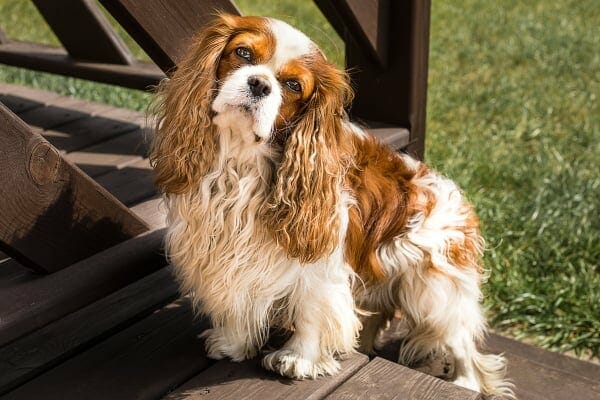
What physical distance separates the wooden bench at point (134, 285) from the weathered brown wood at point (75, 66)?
67 centimetres

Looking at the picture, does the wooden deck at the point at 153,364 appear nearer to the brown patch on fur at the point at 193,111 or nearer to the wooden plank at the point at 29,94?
the brown patch on fur at the point at 193,111

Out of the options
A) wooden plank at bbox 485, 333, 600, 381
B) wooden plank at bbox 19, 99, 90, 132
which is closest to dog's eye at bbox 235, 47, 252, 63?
wooden plank at bbox 485, 333, 600, 381

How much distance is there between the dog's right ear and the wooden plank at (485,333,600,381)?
1.75 m

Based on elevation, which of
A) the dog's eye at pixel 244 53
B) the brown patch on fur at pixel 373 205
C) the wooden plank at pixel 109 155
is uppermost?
the dog's eye at pixel 244 53

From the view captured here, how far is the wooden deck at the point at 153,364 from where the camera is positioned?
7.30 feet

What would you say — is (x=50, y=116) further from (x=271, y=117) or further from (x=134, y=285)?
(x=271, y=117)

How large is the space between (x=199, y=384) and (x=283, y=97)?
0.92m

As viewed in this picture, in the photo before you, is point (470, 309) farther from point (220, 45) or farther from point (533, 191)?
point (533, 191)

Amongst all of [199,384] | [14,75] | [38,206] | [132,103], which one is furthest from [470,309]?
[14,75]

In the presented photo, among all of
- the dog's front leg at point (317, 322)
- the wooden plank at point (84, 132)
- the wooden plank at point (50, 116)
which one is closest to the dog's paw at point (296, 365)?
the dog's front leg at point (317, 322)

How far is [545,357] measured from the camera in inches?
127

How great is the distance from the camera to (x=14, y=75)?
6.33 metres

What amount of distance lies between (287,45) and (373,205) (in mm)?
641

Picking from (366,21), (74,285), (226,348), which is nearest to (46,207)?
(74,285)
